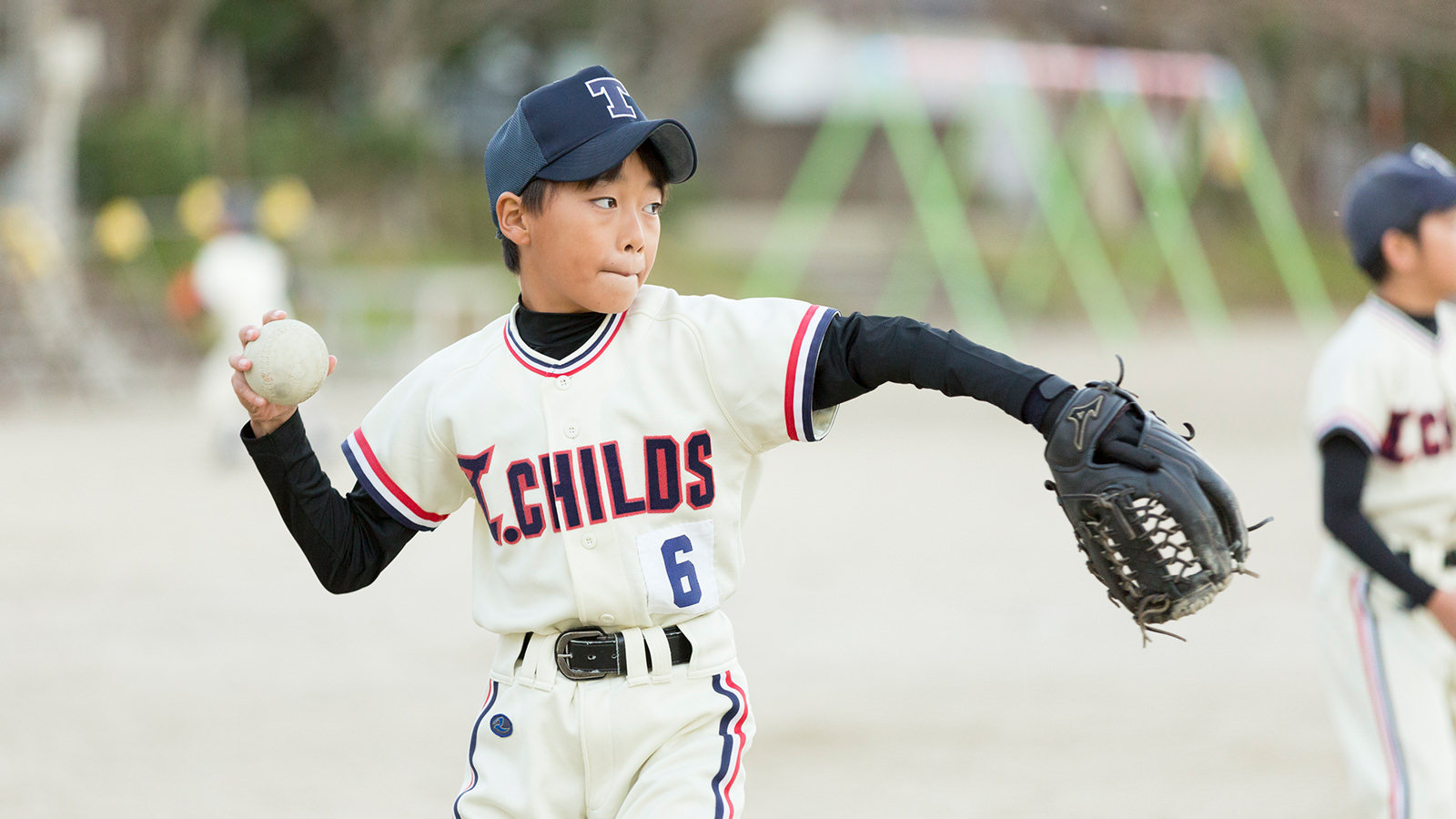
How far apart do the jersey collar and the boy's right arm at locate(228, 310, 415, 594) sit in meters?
0.30

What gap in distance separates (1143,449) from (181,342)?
15.5m

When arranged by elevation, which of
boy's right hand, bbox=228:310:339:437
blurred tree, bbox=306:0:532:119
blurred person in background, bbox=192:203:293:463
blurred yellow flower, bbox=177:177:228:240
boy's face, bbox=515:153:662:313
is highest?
blurred tree, bbox=306:0:532:119

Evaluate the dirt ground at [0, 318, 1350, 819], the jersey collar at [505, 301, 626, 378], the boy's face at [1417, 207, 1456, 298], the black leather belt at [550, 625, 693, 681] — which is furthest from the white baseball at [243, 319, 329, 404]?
the boy's face at [1417, 207, 1456, 298]

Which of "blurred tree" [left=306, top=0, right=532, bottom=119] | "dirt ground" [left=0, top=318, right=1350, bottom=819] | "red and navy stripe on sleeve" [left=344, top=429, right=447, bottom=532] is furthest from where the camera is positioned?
"blurred tree" [left=306, top=0, right=532, bottom=119]

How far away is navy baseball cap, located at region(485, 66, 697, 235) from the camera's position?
2.40m

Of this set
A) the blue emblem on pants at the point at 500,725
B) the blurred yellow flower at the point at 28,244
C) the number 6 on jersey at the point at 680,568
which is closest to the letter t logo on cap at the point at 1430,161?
the number 6 on jersey at the point at 680,568

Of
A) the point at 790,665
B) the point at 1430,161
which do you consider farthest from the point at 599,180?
the point at 790,665

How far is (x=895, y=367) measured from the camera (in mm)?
2309

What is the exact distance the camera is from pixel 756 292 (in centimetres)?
1546

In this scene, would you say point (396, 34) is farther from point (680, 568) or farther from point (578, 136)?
point (680, 568)

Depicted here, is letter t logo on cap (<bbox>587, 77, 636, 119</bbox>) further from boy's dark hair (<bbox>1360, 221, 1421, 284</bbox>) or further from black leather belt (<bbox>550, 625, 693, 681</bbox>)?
boy's dark hair (<bbox>1360, 221, 1421, 284</bbox>)

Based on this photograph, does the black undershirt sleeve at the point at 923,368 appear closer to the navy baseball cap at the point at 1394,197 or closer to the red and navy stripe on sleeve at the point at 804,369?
the red and navy stripe on sleeve at the point at 804,369

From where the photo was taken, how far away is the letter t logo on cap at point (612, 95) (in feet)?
8.07

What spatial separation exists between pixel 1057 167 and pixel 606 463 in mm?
15456
